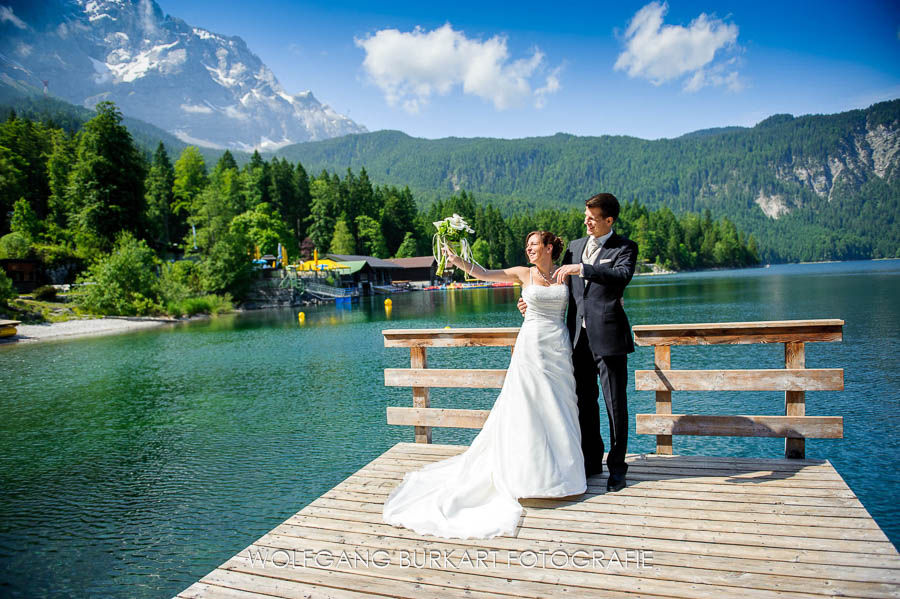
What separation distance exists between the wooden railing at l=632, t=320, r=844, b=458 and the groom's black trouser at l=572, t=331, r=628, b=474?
0.60 meters

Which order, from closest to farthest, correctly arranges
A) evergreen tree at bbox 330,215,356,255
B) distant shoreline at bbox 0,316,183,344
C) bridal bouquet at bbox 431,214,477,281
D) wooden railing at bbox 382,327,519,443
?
bridal bouquet at bbox 431,214,477,281 → wooden railing at bbox 382,327,519,443 → distant shoreline at bbox 0,316,183,344 → evergreen tree at bbox 330,215,356,255

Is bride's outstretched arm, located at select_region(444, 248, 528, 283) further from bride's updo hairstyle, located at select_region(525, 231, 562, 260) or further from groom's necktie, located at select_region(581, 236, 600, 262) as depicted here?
groom's necktie, located at select_region(581, 236, 600, 262)

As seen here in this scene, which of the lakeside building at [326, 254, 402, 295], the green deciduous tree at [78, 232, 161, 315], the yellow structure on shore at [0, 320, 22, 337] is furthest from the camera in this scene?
the lakeside building at [326, 254, 402, 295]

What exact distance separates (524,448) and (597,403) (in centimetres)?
85

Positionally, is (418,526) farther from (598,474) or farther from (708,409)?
(708,409)

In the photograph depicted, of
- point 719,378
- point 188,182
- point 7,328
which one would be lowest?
point 7,328

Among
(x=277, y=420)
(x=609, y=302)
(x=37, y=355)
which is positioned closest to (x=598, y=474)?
(x=609, y=302)

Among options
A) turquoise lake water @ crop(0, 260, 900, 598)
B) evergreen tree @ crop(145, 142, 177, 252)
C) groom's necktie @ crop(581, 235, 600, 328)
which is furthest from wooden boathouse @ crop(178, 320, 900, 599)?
evergreen tree @ crop(145, 142, 177, 252)

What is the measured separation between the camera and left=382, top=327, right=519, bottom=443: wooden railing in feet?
19.3

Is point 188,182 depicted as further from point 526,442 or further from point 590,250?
point 526,442

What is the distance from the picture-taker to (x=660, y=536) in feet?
12.5

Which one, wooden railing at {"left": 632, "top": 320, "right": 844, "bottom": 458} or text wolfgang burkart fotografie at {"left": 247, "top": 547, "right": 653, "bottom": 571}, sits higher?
wooden railing at {"left": 632, "top": 320, "right": 844, "bottom": 458}

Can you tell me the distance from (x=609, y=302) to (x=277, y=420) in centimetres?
1066

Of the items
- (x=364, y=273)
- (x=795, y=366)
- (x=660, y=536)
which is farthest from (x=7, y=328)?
(x=364, y=273)
